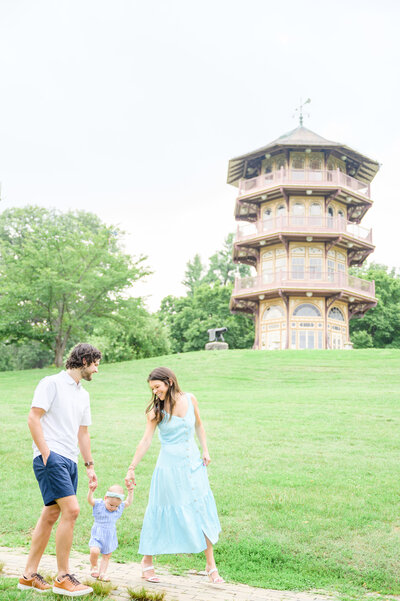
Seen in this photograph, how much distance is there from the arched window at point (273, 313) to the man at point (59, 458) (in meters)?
33.9

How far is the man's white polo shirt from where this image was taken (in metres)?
4.55

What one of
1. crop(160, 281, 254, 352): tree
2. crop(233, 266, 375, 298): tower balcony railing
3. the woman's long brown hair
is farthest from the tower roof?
the woman's long brown hair

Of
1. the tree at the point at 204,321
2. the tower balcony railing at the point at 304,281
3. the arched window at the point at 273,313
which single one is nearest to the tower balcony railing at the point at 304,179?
the tower balcony railing at the point at 304,281

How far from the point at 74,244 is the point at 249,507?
86.7 ft

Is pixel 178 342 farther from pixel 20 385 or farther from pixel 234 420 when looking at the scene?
pixel 234 420

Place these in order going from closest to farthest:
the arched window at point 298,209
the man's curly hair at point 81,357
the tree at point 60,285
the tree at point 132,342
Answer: the man's curly hair at point 81,357
the tree at point 60,285
the arched window at point 298,209
the tree at point 132,342

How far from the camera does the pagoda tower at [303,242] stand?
37500mm

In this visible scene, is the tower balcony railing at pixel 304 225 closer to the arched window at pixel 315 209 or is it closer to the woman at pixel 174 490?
the arched window at pixel 315 209

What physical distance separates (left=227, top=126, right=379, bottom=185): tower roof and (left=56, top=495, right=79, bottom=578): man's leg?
3752 centimetres

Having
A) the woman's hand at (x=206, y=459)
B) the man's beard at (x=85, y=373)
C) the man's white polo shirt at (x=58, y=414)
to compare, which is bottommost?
the woman's hand at (x=206, y=459)

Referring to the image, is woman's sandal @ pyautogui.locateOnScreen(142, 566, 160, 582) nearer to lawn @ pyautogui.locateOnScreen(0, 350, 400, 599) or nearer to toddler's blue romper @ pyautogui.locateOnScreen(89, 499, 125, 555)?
toddler's blue romper @ pyautogui.locateOnScreen(89, 499, 125, 555)

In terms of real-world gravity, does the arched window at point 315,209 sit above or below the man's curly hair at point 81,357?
above

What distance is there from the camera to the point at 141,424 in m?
13.8

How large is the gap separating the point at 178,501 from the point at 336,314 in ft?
117
